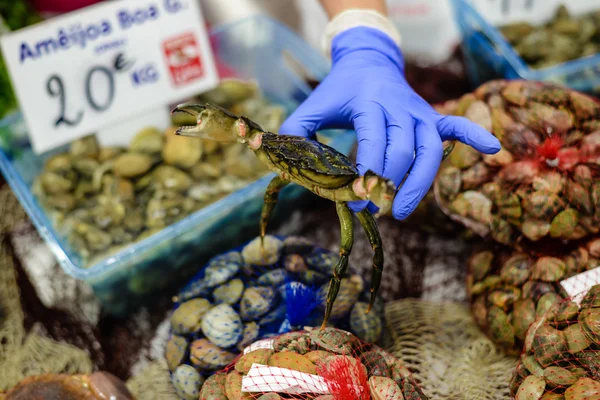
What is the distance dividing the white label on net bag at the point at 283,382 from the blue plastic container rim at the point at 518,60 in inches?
51.9

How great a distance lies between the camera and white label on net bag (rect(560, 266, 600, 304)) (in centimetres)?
124

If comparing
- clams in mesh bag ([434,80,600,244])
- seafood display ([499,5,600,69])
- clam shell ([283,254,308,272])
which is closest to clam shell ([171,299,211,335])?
clam shell ([283,254,308,272])

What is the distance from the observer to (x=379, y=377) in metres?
1.06

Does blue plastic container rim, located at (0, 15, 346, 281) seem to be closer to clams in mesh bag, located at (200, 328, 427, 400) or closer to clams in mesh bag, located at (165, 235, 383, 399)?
clams in mesh bag, located at (165, 235, 383, 399)

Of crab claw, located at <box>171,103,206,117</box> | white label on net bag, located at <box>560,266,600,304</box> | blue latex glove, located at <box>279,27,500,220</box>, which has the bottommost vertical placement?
white label on net bag, located at <box>560,266,600,304</box>

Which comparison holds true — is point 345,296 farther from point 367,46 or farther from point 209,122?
point 367,46

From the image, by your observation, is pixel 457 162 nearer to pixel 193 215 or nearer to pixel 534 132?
pixel 534 132

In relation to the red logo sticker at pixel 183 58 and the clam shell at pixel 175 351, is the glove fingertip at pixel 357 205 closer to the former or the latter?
the clam shell at pixel 175 351

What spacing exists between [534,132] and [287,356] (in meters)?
0.83

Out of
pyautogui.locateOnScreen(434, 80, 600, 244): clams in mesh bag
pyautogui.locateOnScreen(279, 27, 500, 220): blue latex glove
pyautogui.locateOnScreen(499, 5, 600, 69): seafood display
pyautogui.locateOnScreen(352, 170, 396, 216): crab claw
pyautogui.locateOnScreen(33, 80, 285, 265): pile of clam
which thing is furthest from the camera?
pyautogui.locateOnScreen(499, 5, 600, 69): seafood display

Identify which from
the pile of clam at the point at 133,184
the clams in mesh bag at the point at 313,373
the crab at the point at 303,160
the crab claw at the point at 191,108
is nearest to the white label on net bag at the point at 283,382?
the clams in mesh bag at the point at 313,373

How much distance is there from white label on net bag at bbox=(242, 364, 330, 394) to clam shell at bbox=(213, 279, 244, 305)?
0.27 metres

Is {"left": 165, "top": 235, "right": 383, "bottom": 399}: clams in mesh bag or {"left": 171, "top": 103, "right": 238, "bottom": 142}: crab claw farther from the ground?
{"left": 171, "top": 103, "right": 238, "bottom": 142}: crab claw

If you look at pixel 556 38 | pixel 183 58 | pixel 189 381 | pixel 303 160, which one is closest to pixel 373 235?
pixel 303 160
